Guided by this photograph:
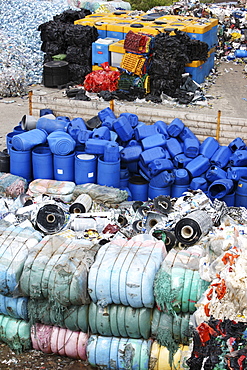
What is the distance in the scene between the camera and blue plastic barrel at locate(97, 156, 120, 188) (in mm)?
8703

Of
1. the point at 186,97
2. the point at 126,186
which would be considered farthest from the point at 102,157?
the point at 186,97

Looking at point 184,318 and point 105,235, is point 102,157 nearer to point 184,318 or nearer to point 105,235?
point 105,235

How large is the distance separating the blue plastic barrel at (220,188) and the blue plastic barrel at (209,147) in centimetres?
61

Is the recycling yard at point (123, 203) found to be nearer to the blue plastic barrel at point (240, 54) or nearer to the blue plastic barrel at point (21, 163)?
the blue plastic barrel at point (21, 163)

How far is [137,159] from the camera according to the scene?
9172mm

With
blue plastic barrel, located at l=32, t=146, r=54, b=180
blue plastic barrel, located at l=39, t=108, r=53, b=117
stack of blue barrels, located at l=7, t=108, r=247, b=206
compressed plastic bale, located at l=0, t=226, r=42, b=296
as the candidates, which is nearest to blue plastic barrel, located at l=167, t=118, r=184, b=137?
stack of blue barrels, located at l=7, t=108, r=247, b=206

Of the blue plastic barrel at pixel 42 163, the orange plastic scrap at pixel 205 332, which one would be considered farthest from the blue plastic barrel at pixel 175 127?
the orange plastic scrap at pixel 205 332

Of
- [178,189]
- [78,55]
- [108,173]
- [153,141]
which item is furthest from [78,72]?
[178,189]

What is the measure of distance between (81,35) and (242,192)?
938 centimetres

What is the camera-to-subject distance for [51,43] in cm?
1694

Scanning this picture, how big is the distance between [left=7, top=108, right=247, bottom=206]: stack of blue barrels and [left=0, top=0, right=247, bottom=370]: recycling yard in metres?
0.02

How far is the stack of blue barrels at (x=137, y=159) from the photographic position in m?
8.77

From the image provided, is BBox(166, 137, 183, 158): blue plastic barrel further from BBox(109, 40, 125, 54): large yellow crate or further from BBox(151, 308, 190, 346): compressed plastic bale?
BBox(109, 40, 125, 54): large yellow crate

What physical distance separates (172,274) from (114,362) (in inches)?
45.1
